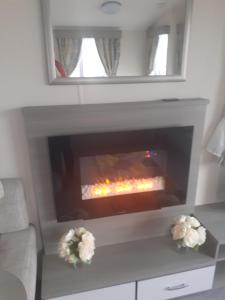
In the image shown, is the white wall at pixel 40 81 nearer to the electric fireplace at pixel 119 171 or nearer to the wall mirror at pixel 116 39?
the wall mirror at pixel 116 39

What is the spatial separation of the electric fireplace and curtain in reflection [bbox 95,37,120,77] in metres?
0.42

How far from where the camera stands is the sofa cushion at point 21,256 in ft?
4.32

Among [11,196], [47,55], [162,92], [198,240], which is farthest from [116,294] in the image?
[47,55]

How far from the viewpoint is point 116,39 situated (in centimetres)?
153

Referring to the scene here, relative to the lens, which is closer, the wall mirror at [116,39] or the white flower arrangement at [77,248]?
the wall mirror at [116,39]

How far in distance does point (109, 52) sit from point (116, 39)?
0.29ft

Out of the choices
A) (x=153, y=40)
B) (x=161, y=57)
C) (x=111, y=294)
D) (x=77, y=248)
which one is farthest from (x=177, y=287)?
(x=153, y=40)

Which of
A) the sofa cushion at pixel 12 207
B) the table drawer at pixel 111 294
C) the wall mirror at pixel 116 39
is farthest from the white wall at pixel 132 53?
the table drawer at pixel 111 294

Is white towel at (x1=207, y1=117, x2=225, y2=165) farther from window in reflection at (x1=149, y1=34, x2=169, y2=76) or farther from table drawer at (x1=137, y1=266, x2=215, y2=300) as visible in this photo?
table drawer at (x1=137, y1=266, x2=215, y2=300)

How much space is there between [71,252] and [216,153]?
4.05ft

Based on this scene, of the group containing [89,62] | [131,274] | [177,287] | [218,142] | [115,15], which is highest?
[115,15]

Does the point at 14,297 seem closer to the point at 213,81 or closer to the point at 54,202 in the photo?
the point at 54,202

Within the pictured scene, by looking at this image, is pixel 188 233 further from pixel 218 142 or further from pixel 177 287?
pixel 218 142

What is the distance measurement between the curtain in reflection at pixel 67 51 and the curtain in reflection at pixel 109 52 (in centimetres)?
13
